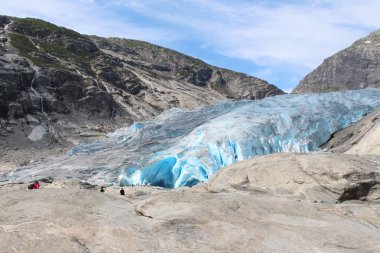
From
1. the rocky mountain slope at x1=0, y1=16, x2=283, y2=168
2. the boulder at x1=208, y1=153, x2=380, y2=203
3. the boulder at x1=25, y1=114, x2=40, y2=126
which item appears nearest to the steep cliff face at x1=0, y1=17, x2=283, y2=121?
the rocky mountain slope at x1=0, y1=16, x2=283, y2=168

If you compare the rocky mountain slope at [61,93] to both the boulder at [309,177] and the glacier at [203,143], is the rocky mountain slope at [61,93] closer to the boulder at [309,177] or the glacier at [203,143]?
the glacier at [203,143]

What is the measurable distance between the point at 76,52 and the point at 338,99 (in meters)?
69.4

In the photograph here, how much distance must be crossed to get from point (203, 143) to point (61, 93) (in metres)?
40.4

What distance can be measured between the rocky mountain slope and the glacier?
11.9 m

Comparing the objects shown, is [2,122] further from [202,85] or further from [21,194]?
[202,85]

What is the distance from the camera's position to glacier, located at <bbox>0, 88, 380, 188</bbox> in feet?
102

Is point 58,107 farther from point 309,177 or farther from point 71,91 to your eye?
point 309,177

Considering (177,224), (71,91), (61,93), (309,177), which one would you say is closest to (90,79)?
(71,91)

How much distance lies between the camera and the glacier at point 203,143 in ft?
102

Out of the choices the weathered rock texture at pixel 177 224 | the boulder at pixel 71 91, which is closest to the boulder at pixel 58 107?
the boulder at pixel 71 91

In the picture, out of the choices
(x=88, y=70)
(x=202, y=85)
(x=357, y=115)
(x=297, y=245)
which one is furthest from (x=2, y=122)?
(x=202, y=85)

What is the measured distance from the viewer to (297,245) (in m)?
8.52

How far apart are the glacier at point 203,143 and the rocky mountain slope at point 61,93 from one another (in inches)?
470

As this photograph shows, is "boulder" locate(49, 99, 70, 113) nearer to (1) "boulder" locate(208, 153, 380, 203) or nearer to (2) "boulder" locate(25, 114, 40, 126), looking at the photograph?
(2) "boulder" locate(25, 114, 40, 126)
